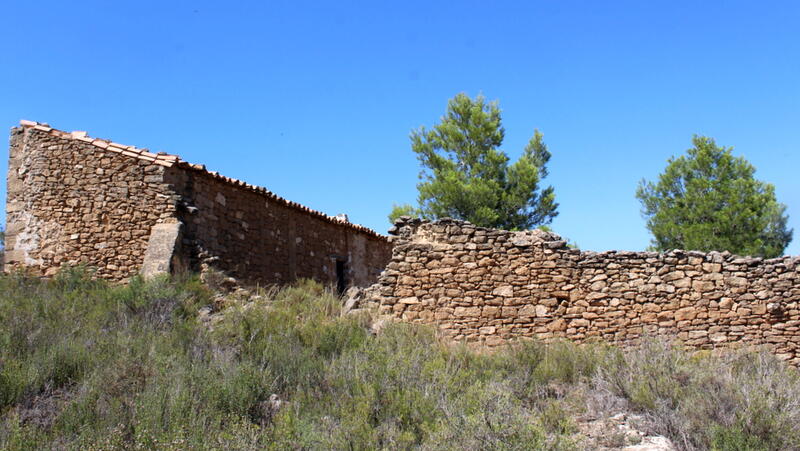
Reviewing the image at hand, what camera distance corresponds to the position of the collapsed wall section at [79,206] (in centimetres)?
1208

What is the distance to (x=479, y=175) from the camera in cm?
2394

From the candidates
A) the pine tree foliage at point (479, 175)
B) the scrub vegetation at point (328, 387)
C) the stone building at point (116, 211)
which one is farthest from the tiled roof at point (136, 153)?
the pine tree foliage at point (479, 175)

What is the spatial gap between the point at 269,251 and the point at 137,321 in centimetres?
515

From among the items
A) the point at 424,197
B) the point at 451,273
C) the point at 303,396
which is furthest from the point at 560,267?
the point at 424,197

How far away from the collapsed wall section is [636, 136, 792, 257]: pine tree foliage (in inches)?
628

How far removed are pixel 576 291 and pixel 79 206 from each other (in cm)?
909

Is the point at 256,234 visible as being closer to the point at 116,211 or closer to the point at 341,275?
the point at 116,211

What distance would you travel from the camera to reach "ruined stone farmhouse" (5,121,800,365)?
10.1 m

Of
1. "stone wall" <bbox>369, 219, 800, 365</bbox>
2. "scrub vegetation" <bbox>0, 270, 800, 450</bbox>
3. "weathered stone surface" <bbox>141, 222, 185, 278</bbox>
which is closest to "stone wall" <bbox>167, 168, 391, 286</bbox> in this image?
"weathered stone surface" <bbox>141, 222, 185, 278</bbox>

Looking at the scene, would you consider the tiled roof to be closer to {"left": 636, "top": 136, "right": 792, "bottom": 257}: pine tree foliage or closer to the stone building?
Answer: the stone building

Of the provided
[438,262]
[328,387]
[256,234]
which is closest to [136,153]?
[256,234]

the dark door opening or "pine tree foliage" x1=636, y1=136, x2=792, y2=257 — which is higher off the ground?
"pine tree foliage" x1=636, y1=136, x2=792, y2=257

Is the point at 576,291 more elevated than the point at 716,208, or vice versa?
the point at 716,208

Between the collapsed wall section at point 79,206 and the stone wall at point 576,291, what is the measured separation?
182 inches
